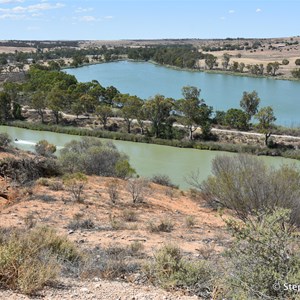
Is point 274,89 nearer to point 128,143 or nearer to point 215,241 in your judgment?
point 128,143

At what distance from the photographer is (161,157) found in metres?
36.2

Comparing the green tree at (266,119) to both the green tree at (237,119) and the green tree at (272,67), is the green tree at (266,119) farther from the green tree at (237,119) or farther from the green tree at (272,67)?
the green tree at (272,67)

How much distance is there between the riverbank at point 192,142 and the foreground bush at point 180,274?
2793 cm

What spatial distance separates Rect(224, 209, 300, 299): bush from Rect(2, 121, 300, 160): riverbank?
28.7 meters

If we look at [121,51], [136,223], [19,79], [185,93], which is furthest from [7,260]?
[121,51]

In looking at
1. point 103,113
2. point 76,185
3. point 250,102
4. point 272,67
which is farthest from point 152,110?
point 272,67

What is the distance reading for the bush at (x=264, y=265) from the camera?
5027mm

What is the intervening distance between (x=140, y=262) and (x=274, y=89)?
243 ft

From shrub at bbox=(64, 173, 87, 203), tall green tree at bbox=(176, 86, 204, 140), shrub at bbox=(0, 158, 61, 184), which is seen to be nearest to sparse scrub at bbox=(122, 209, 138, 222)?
shrub at bbox=(64, 173, 87, 203)

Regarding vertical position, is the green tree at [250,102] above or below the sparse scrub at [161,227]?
below

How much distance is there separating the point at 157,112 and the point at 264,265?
39.2m

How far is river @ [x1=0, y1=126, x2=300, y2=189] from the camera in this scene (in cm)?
3039

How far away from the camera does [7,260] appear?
556cm

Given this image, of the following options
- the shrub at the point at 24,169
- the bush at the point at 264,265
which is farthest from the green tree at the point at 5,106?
the bush at the point at 264,265
